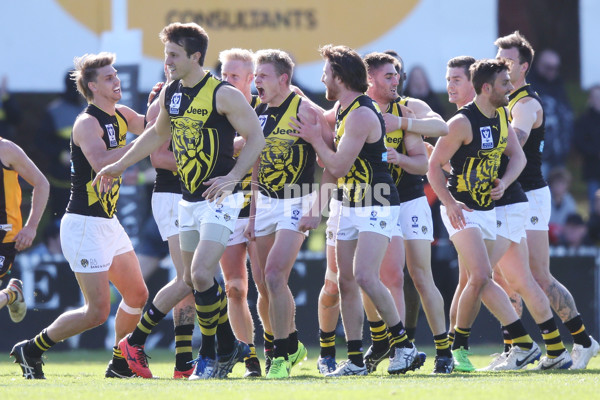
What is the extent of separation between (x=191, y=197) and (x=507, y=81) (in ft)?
9.25

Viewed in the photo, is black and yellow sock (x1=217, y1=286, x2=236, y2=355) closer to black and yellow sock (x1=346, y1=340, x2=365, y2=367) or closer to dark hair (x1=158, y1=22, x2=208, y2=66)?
black and yellow sock (x1=346, y1=340, x2=365, y2=367)

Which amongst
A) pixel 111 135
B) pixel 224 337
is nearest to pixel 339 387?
pixel 224 337

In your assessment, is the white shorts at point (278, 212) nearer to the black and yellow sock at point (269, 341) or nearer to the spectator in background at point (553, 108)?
the black and yellow sock at point (269, 341)

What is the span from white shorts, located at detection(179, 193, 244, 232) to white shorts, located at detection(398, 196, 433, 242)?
168 centimetres

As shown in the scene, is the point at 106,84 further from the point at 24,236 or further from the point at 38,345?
the point at 38,345

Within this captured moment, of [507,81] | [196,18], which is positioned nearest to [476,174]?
[507,81]

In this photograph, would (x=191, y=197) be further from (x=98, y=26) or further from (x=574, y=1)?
(x=574, y=1)

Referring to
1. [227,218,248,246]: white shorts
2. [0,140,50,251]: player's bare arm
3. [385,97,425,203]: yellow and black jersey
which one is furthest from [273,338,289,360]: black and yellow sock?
[0,140,50,251]: player's bare arm

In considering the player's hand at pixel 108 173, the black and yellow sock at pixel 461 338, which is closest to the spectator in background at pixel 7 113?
the player's hand at pixel 108 173

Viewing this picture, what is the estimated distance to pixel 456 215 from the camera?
804 centimetres

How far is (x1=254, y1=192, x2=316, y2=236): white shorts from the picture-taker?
7.71 meters

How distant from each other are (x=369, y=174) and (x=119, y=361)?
252 centimetres

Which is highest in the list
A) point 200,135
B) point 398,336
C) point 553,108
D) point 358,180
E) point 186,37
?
point 186,37

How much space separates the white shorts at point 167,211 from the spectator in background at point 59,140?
367 centimetres
